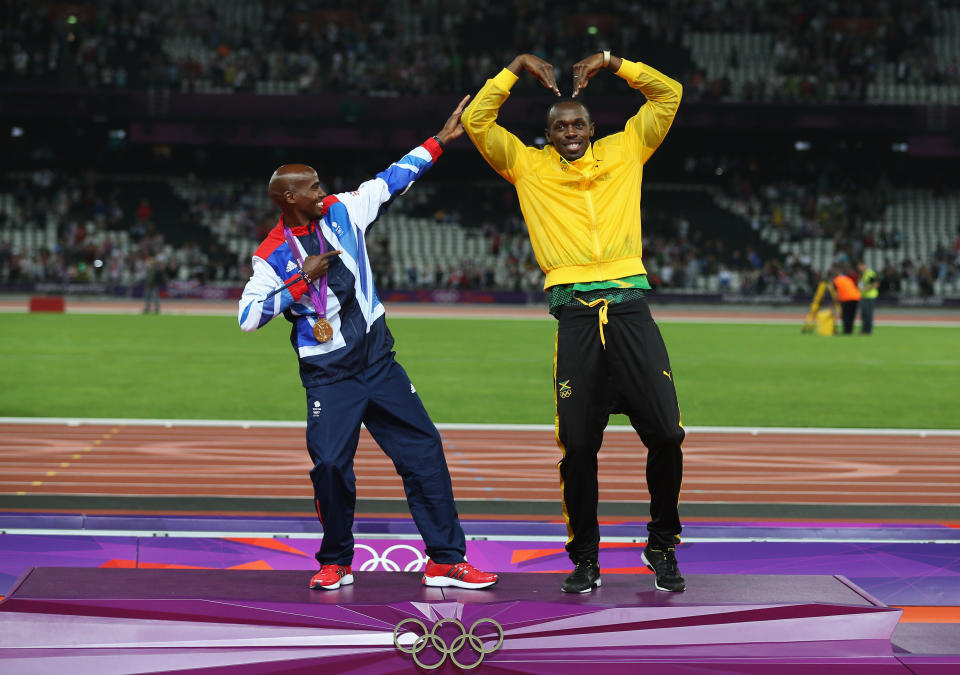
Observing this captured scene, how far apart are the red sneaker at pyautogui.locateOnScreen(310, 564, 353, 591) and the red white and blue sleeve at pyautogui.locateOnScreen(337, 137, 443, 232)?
1.38 m

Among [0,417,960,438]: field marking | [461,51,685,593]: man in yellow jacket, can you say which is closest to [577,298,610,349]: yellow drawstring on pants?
[461,51,685,593]: man in yellow jacket

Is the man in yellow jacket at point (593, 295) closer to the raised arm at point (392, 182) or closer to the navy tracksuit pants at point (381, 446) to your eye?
the raised arm at point (392, 182)

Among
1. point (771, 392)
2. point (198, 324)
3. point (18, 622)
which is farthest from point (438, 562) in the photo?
point (198, 324)

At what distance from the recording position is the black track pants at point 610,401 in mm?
4367

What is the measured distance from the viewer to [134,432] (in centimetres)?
984

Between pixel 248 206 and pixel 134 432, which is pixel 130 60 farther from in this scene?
pixel 134 432

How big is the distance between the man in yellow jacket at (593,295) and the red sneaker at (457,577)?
0.33 m

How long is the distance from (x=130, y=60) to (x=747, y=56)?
2292cm

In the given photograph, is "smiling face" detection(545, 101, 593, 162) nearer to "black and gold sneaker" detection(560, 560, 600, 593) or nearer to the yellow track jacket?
the yellow track jacket

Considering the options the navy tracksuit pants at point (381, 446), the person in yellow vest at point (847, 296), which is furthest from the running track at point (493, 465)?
A: the person in yellow vest at point (847, 296)

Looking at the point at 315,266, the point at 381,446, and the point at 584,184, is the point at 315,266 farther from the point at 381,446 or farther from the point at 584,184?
the point at 584,184

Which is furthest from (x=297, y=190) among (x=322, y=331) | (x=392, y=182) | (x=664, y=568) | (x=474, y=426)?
(x=474, y=426)

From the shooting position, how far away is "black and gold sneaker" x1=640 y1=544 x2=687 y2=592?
4293 millimetres

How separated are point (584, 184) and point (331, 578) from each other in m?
1.85
